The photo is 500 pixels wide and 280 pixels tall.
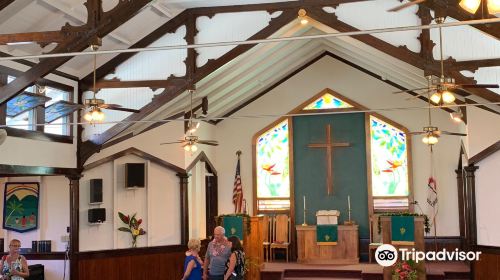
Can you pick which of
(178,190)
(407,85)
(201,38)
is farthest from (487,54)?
(178,190)

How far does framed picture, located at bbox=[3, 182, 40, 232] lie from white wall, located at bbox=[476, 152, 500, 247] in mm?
8200

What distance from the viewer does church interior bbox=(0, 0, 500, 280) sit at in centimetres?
966

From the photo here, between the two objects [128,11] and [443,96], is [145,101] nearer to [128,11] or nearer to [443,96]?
[128,11]

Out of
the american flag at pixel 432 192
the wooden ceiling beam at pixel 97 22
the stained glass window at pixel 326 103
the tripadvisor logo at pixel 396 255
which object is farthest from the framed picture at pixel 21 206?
the american flag at pixel 432 192

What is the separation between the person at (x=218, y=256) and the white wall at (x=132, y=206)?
182 inches

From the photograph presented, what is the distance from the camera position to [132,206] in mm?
12656

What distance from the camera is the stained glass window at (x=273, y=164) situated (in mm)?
15234

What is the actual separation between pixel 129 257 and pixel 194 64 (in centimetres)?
412

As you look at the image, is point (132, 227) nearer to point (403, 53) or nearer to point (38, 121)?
point (38, 121)

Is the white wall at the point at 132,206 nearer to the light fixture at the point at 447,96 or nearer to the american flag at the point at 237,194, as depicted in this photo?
the american flag at the point at 237,194

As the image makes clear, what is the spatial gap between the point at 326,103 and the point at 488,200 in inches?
198

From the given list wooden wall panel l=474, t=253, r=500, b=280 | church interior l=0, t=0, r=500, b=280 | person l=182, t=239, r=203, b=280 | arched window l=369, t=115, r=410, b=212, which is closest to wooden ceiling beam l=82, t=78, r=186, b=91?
church interior l=0, t=0, r=500, b=280

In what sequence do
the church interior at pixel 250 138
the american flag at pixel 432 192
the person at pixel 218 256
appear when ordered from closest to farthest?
the person at pixel 218 256
the church interior at pixel 250 138
the american flag at pixel 432 192

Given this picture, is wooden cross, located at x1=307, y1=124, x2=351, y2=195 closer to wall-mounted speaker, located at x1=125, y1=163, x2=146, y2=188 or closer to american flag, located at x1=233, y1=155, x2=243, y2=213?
american flag, located at x1=233, y1=155, x2=243, y2=213
